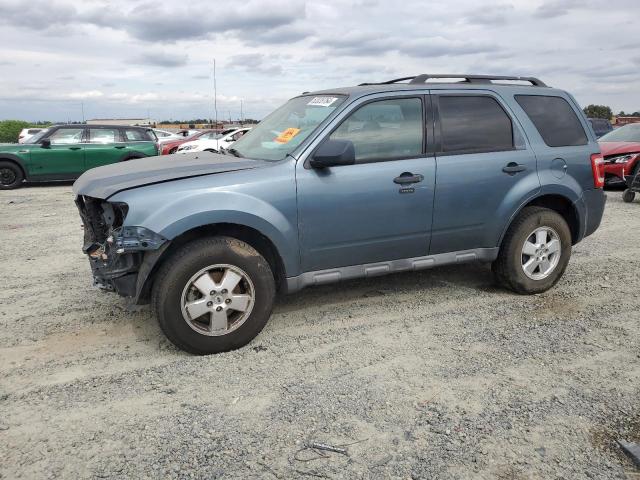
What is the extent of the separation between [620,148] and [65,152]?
40.9 ft

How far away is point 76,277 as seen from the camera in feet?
18.0

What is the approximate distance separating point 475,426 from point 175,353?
2052 millimetres

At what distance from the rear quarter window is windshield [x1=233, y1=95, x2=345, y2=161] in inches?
72.4

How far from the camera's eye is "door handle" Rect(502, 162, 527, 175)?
4.60m

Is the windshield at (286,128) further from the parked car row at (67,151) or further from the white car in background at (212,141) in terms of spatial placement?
the white car in background at (212,141)

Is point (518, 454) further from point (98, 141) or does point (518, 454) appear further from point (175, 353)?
point (98, 141)

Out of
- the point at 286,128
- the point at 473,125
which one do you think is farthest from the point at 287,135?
the point at 473,125

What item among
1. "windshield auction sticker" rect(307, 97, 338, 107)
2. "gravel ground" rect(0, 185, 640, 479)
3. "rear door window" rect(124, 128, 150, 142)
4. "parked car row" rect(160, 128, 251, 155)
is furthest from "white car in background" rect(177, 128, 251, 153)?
"gravel ground" rect(0, 185, 640, 479)

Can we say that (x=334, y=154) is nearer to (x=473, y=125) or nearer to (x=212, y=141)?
(x=473, y=125)

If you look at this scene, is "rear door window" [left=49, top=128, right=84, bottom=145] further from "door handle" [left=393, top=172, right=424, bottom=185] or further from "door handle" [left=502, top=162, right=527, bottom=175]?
Result: "door handle" [left=502, top=162, right=527, bottom=175]

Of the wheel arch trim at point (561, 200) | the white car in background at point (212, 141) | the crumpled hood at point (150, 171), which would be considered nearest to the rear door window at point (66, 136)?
the white car in background at point (212, 141)

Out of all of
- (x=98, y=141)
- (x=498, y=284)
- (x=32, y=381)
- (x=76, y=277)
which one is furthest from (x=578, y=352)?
(x=98, y=141)

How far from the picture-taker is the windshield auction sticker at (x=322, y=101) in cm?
432

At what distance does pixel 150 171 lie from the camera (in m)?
3.96
